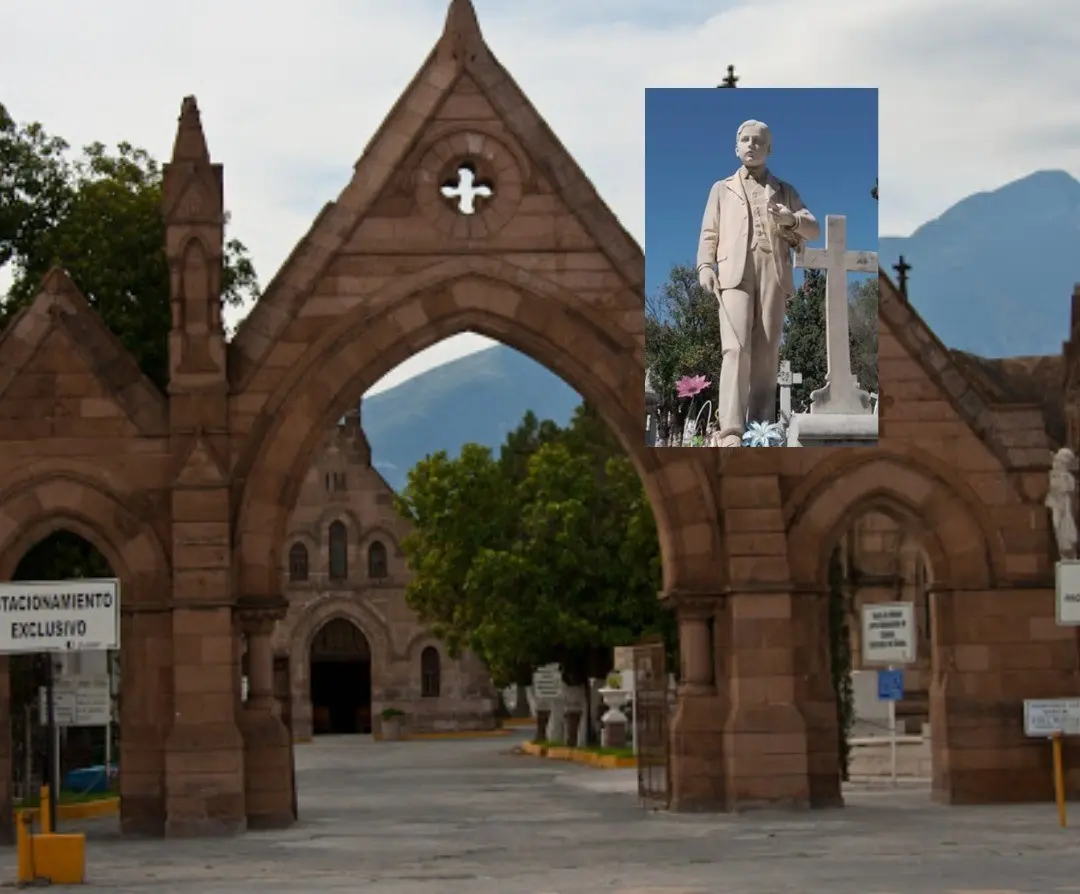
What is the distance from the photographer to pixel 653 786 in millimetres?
32562

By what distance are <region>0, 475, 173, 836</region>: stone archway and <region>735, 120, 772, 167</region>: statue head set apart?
8.49m

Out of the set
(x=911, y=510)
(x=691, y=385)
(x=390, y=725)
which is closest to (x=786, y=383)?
(x=691, y=385)

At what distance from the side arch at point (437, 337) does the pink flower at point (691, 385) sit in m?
0.60

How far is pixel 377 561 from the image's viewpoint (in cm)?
8350

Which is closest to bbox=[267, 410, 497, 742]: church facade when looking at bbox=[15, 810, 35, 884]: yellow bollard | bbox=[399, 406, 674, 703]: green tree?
bbox=[399, 406, 674, 703]: green tree

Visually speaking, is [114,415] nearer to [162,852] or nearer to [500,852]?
[162,852]

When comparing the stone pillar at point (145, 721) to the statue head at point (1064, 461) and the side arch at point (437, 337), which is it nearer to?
the side arch at point (437, 337)

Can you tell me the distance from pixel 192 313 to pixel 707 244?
20.8 ft

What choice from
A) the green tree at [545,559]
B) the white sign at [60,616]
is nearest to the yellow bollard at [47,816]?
the white sign at [60,616]

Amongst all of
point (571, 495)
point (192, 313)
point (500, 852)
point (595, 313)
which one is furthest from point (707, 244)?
point (571, 495)

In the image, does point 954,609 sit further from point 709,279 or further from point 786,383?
point 709,279

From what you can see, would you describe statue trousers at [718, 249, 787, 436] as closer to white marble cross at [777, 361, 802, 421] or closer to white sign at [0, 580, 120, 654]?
white marble cross at [777, 361, 802, 421]

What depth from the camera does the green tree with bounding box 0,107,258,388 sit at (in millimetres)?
37781

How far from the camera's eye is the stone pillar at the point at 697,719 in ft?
99.6
